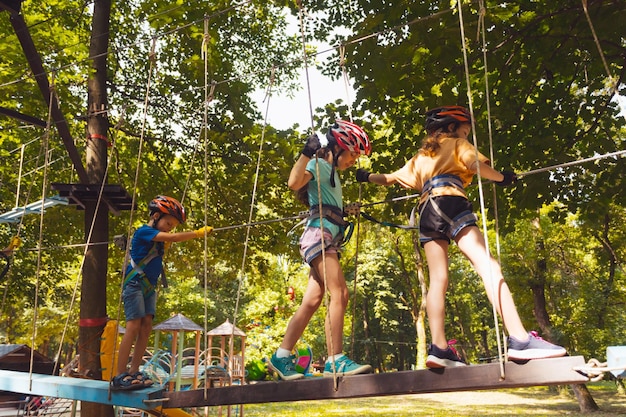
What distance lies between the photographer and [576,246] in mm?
19797

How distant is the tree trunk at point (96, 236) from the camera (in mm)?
7375

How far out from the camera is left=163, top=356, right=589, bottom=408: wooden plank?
8.58 feet

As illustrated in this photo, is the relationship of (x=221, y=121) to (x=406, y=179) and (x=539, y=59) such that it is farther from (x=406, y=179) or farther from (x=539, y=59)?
(x=406, y=179)

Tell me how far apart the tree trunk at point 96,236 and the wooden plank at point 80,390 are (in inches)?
67.9

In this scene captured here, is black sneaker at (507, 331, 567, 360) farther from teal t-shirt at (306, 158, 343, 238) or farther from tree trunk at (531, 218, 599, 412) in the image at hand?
tree trunk at (531, 218, 599, 412)

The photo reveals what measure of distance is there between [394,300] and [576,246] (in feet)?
53.6

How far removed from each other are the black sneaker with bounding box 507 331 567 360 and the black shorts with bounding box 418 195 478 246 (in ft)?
2.24

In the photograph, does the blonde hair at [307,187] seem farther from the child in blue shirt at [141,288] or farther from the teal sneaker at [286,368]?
the teal sneaker at [286,368]

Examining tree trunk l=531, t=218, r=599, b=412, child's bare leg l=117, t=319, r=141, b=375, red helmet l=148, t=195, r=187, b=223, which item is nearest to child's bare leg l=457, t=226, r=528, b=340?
red helmet l=148, t=195, r=187, b=223

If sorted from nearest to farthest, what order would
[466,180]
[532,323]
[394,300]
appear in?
[466,180] < [532,323] < [394,300]

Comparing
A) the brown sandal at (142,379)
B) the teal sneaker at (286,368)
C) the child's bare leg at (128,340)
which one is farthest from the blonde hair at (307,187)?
the brown sandal at (142,379)

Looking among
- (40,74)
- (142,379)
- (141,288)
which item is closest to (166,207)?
(141,288)

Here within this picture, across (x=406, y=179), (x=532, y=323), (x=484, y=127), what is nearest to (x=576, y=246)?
(x=532, y=323)

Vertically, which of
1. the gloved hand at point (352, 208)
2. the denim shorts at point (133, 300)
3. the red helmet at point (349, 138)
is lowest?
the denim shorts at point (133, 300)
